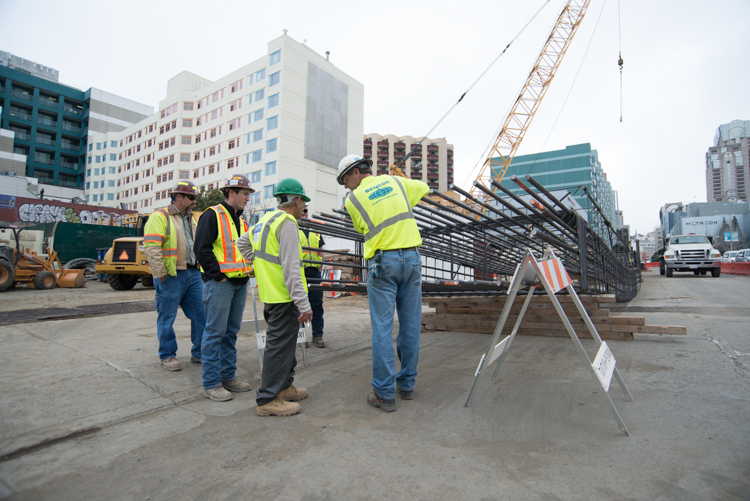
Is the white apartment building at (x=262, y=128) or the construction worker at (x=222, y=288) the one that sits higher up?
the white apartment building at (x=262, y=128)

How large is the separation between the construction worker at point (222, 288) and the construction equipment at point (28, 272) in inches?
567

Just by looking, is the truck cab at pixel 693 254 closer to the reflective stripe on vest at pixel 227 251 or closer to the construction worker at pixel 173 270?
the reflective stripe on vest at pixel 227 251

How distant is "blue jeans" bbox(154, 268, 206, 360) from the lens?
394 cm

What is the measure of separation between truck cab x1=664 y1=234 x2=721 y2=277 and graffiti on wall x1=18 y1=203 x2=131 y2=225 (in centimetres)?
4310

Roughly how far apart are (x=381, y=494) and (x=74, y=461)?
5.75 ft

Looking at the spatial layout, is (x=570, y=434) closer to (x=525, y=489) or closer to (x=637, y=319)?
(x=525, y=489)

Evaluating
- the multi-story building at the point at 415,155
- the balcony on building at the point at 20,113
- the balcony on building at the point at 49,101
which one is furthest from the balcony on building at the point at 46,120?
the multi-story building at the point at 415,155

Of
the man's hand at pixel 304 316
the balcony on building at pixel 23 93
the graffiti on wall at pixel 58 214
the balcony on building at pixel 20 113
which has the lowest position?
the man's hand at pixel 304 316

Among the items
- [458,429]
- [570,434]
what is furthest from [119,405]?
[570,434]

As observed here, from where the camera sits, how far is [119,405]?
9.68 feet

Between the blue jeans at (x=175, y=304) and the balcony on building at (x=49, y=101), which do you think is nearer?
the blue jeans at (x=175, y=304)

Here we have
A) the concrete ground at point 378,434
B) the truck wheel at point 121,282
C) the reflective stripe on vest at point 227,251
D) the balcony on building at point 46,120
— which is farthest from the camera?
the balcony on building at point 46,120

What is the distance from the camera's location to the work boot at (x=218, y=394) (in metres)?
3.17

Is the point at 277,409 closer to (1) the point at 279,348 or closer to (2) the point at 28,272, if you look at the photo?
(1) the point at 279,348
